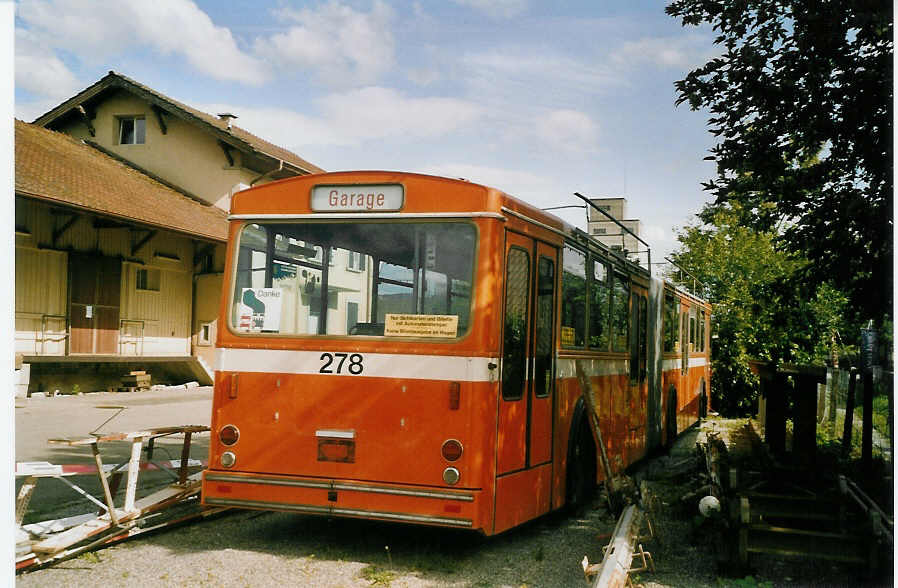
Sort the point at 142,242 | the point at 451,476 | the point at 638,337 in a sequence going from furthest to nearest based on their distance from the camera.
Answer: the point at 142,242
the point at 638,337
the point at 451,476

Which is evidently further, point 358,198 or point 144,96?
point 144,96

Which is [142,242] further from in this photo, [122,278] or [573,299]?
[573,299]

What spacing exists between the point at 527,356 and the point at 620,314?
3.56 m

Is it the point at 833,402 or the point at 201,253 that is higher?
the point at 201,253

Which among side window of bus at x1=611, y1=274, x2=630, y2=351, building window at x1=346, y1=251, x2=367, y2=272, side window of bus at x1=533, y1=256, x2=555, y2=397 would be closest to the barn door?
side window of bus at x1=611, y1=274, x2=630, y2=351

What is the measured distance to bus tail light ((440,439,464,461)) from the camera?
663 centimetres

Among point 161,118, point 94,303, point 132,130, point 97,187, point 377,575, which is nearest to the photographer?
point 377,575

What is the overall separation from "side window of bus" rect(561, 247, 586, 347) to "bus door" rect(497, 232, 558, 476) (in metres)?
0.29

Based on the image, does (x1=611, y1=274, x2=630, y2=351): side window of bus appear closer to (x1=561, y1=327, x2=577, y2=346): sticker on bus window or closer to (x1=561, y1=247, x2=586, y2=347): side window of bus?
(x1=561, y1=247, x2=586, y2=347): side window of bus

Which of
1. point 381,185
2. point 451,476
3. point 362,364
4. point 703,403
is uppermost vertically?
point 381,185

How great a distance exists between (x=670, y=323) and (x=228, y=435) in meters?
9.31

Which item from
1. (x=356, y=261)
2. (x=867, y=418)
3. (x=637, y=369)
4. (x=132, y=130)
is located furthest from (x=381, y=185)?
(x=132, y=130)

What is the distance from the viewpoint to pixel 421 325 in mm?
6883

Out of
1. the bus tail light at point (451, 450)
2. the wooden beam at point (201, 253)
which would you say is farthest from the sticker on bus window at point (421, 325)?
the wooden beam at point (201, 253)
